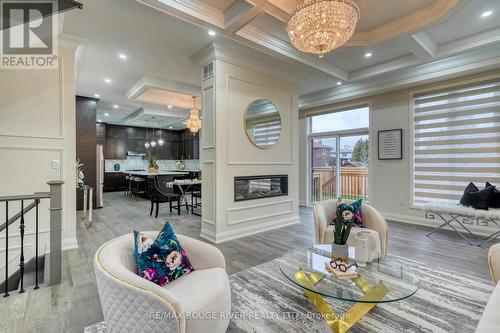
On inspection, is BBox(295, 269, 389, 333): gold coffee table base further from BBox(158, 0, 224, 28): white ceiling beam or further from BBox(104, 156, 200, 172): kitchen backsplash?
BBox(104, 156, 200, 172): kitchen backsplash

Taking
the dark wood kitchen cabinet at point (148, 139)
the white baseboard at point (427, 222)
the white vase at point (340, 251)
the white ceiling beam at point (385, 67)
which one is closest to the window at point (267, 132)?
the white ceiling beam at point (385, 67)

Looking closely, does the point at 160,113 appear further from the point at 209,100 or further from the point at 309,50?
the point at 309,50

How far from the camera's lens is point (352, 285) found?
1.76 m

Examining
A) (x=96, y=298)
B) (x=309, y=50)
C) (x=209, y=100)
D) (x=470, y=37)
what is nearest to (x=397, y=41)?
(x=470, y=37)

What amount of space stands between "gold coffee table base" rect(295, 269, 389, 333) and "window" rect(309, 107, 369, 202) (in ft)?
14.7

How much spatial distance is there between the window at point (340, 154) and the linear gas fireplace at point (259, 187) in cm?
211

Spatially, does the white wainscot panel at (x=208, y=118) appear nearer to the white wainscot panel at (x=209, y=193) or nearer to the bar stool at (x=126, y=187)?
the white wainscot panel at (x=209, y=193)

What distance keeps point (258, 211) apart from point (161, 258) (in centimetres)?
290

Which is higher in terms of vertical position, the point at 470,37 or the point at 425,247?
the point at 470,37

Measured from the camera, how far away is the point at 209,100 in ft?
13.0

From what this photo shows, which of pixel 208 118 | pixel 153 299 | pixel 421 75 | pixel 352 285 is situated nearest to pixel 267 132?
pixel 208 118

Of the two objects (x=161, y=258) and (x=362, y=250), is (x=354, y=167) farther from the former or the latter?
(x=161, y=258)

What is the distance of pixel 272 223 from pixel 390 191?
2.78 meters

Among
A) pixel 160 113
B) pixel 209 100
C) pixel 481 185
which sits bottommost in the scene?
pixel 481 185
